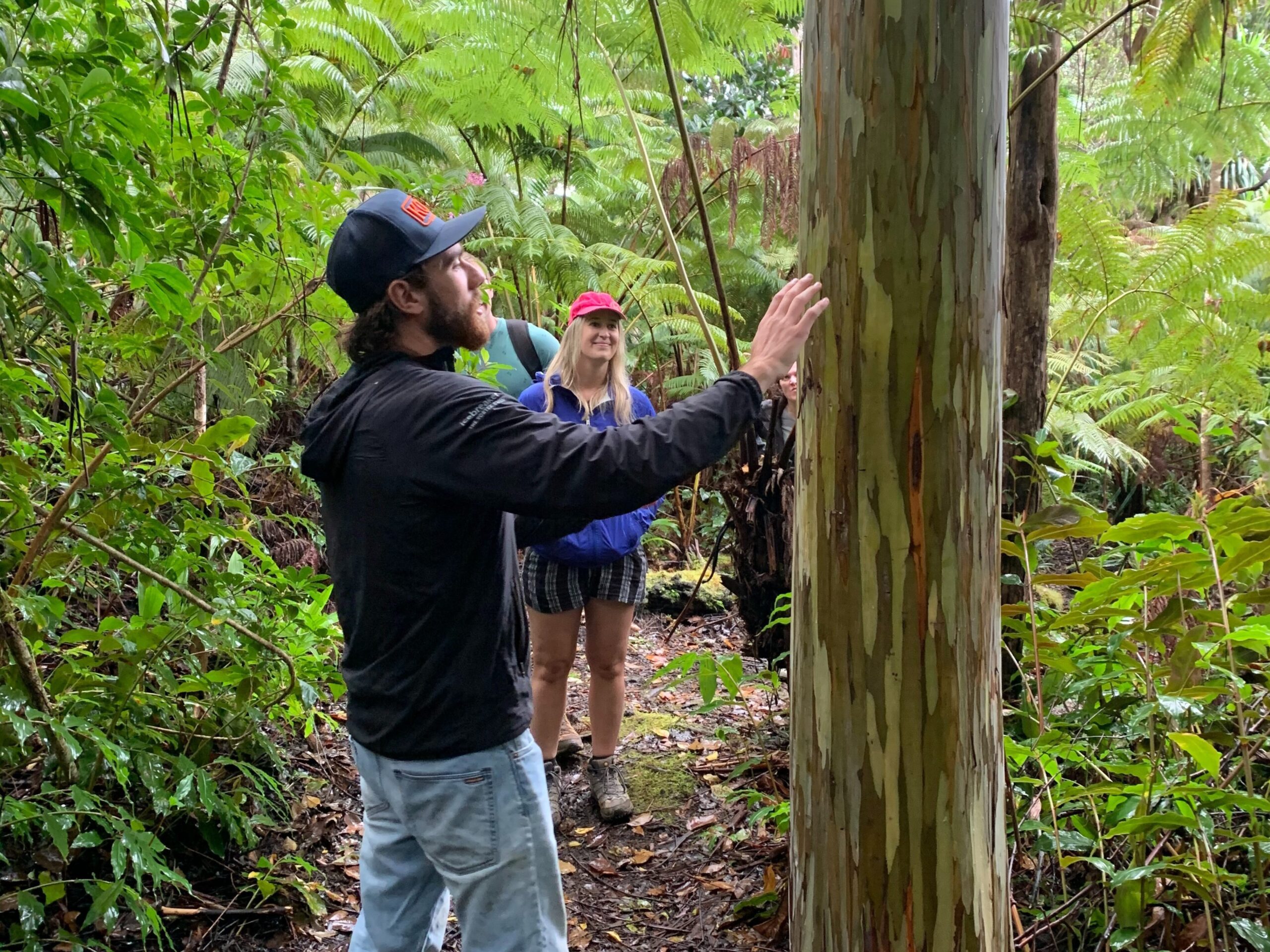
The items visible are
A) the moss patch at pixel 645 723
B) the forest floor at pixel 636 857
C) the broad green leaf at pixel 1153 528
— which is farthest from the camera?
the moss patch at pixel 645 723

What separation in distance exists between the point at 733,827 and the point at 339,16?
551cm

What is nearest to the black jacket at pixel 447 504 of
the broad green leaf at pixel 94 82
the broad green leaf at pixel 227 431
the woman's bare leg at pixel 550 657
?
the broad green leaf at pixel 227 431

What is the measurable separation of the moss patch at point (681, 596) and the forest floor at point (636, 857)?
1953 millimetres

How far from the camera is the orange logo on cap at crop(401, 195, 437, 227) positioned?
181 cm

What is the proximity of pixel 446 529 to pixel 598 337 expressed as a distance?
6.07 ft

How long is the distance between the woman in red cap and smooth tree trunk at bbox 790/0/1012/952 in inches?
68.1

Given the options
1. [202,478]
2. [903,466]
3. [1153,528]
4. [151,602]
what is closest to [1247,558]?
[1153,528]

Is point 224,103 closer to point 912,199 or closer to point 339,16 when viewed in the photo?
point 912,199

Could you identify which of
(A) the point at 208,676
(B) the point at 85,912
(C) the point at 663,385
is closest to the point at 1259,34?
(C) the point at 663,385

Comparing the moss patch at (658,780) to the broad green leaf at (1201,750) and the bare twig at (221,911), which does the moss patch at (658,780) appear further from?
the broad green leaf at (1201,750)

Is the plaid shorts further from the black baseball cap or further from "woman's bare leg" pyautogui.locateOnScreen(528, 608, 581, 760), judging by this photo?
the black baseball cap

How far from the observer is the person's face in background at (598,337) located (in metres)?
3.41

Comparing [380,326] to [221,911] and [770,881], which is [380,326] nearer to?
[221,911]

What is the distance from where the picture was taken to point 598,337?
11.2ft
